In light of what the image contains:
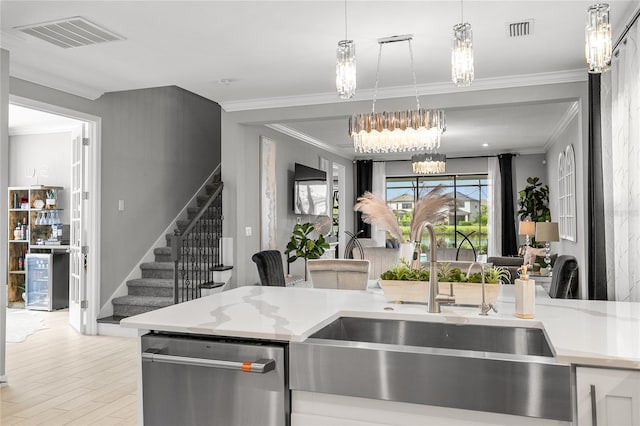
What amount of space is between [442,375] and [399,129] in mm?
2561

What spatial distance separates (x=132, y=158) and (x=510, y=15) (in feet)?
15.2

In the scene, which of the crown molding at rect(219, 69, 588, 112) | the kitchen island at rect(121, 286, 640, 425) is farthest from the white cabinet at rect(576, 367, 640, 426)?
the crown molding at rect(219, 69, 588, 112)

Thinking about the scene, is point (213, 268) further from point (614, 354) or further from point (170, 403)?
point (614, 354)

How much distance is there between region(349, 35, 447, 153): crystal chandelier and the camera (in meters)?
3.75

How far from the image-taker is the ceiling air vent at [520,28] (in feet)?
11.5

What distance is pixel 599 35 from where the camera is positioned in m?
1.90

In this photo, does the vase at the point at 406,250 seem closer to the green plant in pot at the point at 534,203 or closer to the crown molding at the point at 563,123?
the crown molding at the point at 563,123

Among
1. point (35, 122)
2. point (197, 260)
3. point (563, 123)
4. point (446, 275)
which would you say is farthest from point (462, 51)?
point (35, 122)

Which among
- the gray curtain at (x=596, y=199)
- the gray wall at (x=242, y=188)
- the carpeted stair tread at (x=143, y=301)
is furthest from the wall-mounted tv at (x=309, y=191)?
the gray curtain at (x=596, y=199)

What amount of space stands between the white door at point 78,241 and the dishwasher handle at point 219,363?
4.21 metres

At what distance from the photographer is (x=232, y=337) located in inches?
70.6

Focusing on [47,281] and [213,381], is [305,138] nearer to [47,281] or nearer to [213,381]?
[47,281]

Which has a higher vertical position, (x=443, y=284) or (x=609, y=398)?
(x=443, y=284)

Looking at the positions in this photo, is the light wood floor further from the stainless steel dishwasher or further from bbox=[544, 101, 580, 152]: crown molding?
bbox=[544, 101, 580, 152]: crown molding
